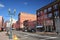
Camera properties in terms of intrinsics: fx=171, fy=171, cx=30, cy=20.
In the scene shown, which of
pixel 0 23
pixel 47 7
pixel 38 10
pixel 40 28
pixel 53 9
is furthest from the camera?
pixel 0 23

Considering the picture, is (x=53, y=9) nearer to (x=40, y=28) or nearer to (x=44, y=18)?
(x=44, y=18)

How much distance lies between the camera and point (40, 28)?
106m

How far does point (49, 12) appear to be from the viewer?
9562 centimetres

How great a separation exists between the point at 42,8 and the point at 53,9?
56.6 ft

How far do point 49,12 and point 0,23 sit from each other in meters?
56.5

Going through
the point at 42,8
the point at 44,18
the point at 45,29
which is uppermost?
the point at 42,8

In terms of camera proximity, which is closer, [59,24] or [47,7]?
[59,24]

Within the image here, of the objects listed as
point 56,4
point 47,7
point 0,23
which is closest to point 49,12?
point 47,7

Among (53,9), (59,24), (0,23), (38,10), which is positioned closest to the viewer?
(59,24)

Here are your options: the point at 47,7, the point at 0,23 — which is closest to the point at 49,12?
the point at 47,7

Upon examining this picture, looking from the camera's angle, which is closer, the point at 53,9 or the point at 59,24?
the point at 59,24

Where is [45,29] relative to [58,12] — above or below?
below

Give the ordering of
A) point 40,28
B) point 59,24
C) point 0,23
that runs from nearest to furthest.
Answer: point 59,24 → point 40,28 → point 0,23

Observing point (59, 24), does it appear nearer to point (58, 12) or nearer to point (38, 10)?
point (58, 12)
